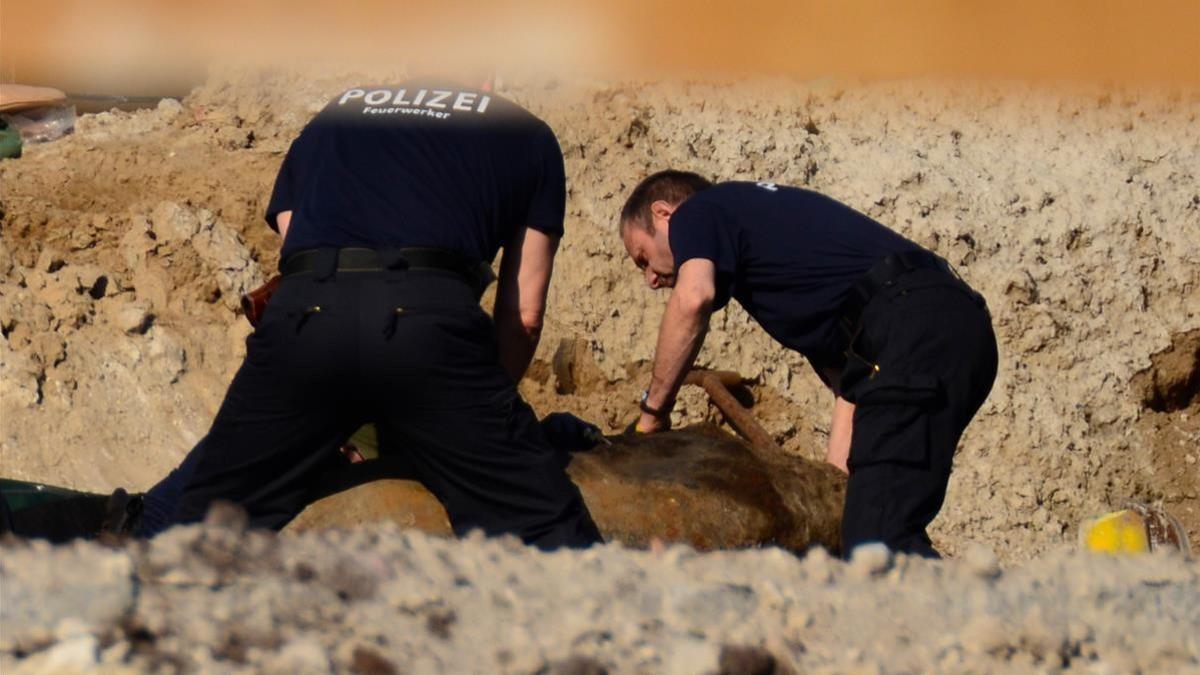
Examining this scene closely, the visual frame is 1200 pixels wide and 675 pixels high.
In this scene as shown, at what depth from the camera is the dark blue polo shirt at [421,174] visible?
3891 millimetres

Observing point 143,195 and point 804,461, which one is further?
point 143,195

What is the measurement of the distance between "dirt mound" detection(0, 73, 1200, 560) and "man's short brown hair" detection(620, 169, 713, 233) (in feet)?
6.21

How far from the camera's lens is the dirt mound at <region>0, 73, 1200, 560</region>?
6371 millimetres

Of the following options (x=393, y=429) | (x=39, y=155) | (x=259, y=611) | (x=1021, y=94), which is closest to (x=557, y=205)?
(x=393, y=429)

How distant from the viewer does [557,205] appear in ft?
13.6

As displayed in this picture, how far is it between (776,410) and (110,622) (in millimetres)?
4825

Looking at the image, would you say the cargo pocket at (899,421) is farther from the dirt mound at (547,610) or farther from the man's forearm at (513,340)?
the dirt mound at (547,610)

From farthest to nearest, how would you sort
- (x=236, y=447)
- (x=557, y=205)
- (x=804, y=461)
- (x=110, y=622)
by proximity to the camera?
(x=804, y=461)
(x=557, y=205)
(x=236, y=447)
(x=110, y=622)

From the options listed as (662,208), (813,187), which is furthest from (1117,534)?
(813,187)

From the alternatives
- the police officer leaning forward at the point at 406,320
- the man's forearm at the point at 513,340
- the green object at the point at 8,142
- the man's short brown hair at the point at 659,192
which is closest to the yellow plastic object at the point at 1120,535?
the man's short brown hair at the point at 659,192

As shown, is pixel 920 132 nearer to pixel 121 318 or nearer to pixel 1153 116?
pixel 1153 116

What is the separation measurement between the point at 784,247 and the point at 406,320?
1350 mm

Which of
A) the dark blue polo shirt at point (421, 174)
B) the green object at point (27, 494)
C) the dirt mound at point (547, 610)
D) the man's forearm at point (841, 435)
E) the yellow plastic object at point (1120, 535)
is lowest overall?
the yellow plastic object at point (1120, 535)

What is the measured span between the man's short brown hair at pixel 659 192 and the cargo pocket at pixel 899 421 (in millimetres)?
913
